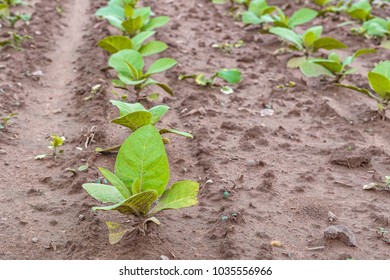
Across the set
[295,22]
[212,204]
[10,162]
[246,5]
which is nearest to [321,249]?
[212,204]

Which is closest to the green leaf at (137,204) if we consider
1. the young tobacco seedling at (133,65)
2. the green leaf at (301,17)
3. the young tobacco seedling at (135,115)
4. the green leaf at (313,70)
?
the young tobacco seedling at (135,115)

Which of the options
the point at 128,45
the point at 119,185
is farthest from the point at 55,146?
the point at 128,45

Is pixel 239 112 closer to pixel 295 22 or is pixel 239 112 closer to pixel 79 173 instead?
pixel 79 173

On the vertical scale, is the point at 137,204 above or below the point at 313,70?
above

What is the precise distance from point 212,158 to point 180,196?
3.08 feet

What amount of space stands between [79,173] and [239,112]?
1381 mm

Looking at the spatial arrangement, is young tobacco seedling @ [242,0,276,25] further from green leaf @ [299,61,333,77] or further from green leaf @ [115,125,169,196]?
green leaf @ [115,125,169,196]

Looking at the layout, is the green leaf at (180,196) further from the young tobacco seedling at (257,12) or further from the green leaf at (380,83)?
the young tobacco seedling at (257,12)

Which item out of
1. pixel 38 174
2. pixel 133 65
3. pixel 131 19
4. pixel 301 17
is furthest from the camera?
pixel 301 17

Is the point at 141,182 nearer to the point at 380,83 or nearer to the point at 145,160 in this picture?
the point at 145,160

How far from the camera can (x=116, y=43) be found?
4.31m

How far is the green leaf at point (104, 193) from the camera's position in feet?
8.20

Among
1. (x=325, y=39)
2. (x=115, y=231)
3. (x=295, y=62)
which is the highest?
(x=115, y=231)

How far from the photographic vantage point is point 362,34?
5.84m
